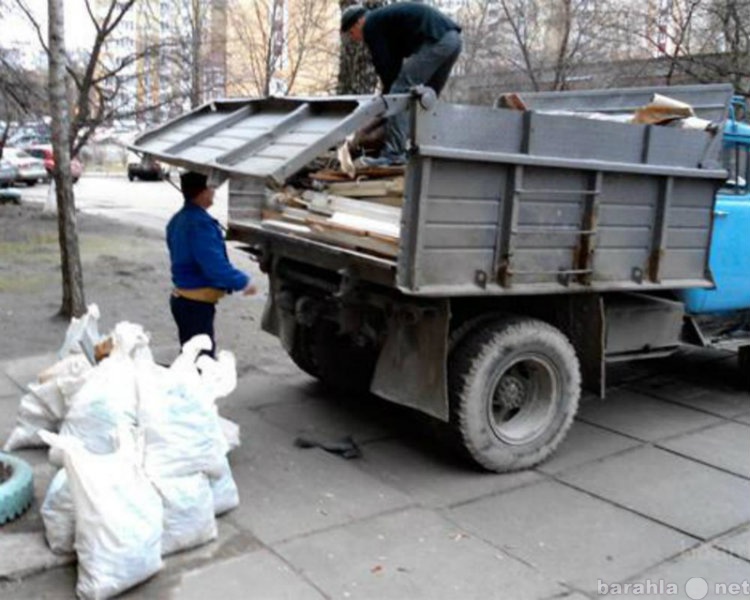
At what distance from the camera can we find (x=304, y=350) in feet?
19.8

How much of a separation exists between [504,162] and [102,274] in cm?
737

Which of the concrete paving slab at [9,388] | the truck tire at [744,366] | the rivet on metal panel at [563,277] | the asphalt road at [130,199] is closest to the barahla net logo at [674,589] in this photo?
the rivet on metal panel at [563,277]

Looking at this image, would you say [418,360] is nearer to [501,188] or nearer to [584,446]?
[501,188]

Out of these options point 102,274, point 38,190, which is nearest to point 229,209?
point 102,274

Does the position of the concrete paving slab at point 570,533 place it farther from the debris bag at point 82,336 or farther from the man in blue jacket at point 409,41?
the man in blue jacket at point 409,41

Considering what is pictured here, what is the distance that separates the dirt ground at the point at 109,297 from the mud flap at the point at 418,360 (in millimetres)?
2304

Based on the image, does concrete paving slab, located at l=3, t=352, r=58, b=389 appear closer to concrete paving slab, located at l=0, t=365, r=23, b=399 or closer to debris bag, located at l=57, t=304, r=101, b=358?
concrete paving slab, located at l=0, t=365, r=23, b=399

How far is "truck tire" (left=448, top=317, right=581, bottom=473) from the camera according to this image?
4648 millimetres

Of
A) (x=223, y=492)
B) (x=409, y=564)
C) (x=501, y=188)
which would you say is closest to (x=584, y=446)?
(x=501, y=188)

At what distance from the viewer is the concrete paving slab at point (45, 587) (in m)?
3.35

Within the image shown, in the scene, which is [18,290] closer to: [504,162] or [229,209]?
[229,209]

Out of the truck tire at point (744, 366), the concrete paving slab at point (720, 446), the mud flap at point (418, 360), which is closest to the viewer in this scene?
the mud flap at point (418, 360)

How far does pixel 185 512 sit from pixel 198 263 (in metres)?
1.67

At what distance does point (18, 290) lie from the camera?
9266 millimetres
